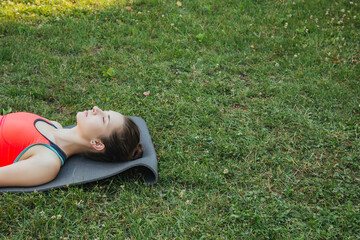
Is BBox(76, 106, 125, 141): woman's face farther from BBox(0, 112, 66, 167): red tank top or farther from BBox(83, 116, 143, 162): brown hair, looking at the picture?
BBox(0, 112, 66, 167): red tank top

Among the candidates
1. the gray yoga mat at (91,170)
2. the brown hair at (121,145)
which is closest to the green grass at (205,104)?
the gray yoga mat at (91,170)

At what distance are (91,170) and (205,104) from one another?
178cm

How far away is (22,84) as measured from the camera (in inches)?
188

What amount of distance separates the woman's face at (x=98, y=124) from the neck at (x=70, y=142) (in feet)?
0.23

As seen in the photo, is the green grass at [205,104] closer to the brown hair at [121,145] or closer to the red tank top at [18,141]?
the brown hair at [121,145]

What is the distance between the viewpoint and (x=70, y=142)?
3.62 meters

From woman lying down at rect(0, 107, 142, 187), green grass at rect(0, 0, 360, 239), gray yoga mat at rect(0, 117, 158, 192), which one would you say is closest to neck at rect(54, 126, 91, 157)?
woman lying down at rect(0, 107, 142, 187)

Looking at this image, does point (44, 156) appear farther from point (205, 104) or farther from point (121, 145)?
point (205, 104)

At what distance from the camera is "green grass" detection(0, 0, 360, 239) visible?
3084 millimetres

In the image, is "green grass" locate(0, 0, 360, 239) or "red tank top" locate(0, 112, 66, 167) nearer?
"green grass" locate(0, 0, 360, 239)

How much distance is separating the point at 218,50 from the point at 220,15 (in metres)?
1.30

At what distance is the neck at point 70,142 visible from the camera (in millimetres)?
3609

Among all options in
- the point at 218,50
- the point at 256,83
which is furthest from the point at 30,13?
the point at 256,83

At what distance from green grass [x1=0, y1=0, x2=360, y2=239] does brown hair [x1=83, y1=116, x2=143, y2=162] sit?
0.23 metres
